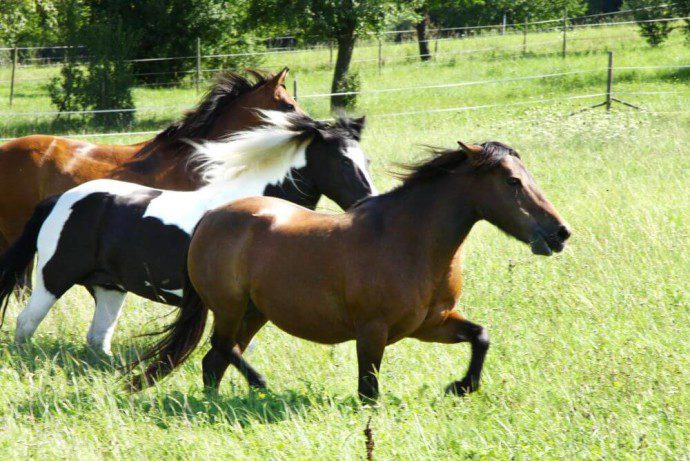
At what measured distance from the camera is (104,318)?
621cm

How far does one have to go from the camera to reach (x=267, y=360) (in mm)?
5527

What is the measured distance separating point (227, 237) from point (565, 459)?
2.21 metres

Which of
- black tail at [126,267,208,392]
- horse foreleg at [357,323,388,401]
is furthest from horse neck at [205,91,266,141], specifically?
horse foreleg at [357,323,388,401]

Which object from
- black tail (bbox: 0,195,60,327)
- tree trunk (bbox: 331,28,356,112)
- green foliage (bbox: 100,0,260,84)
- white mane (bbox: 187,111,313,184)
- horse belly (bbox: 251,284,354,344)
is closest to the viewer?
horse belly (bbox: 251,284,354,344)

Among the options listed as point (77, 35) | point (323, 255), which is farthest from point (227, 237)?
point (77, 35)

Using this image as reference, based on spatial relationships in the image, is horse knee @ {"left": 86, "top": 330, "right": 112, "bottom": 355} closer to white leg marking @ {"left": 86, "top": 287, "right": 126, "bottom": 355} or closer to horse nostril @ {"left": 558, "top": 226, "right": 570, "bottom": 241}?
white leg marking @ {"left": 86, "top": 287, "right": 126, "bottom": 355}

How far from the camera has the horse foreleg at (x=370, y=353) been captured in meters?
4.54

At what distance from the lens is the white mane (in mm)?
5832

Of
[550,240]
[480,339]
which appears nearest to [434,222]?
[550,240]

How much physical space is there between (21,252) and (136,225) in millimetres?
861

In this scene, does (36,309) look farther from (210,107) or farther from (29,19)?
(29,19)

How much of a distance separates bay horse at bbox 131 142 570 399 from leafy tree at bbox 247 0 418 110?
1886cm

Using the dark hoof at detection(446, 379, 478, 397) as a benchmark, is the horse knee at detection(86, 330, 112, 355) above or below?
below

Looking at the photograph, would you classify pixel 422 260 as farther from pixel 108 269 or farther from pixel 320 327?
pixel 108 269
